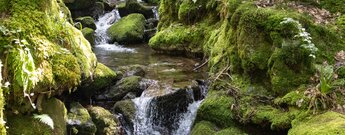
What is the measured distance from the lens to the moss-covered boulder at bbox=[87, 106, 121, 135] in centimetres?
731

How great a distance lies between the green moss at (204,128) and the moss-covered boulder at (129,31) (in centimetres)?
1001

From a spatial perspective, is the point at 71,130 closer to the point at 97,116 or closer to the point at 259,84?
the point at 97,116

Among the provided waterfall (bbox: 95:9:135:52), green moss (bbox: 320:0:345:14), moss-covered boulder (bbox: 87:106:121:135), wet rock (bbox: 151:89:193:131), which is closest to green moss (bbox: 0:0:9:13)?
moss-covered boulder (bbox: 87:106:121:135)

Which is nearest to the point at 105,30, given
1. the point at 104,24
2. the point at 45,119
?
the point at 104,24

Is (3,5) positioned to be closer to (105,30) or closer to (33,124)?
(33,124)

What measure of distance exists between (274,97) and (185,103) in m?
2.36

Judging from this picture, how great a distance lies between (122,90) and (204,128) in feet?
8.97

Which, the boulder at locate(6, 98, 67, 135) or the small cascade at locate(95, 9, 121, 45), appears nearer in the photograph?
the boulder at locate(6, 98, 67, 135)

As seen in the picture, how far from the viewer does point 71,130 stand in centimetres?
641

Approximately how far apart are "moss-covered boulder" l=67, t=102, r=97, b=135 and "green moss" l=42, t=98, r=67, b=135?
690 millimetres

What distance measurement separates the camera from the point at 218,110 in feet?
23.1

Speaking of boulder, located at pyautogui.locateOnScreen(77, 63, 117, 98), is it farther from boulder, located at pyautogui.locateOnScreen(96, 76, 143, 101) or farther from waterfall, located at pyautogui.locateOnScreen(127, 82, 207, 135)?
waterfall, located at pyautogui.locateOnScreen(127, 82, 207, 135)

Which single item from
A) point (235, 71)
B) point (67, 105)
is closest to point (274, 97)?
point (235, 71)

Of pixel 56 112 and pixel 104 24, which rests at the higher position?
pixel 56 112
